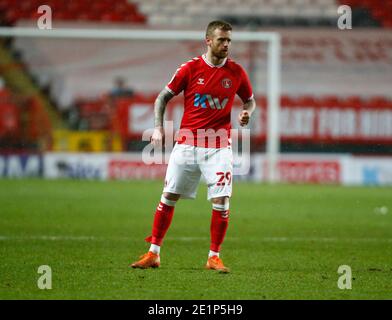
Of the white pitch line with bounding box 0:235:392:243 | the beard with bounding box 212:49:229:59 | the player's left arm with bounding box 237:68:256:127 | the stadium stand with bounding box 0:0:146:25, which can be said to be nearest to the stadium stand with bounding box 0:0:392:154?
the stadium stand with bounding box 0:0:146:25

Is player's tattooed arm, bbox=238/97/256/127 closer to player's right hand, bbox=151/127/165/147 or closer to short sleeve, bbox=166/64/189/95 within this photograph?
short sleeve, bbox=166/64/189/95

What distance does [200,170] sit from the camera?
7.66 metres

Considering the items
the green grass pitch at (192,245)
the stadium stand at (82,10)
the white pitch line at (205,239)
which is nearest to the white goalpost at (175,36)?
the green grass pitch at (192,245)

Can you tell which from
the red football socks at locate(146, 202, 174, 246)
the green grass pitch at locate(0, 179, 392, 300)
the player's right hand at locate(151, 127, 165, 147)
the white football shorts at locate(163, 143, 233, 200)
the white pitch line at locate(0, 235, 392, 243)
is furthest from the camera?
the white pitch line at locate(0, 235, 392, 243)

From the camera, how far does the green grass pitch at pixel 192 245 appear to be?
638 cm

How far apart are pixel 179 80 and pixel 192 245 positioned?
2.35m

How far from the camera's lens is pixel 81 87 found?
22469 mm

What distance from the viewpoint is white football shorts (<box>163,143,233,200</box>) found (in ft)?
24.7

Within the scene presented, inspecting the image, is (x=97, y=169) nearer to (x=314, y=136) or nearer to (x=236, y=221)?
(x=314, y=136)

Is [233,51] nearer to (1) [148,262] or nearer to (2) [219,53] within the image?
(2) [219,53]

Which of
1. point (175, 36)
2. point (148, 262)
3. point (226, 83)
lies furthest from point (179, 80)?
point (175, 36)

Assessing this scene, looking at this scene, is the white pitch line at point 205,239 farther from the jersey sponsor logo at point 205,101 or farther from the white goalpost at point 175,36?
the white goalpost at point 175,36

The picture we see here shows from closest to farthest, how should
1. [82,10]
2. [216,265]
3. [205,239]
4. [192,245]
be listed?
[216,265] < [192,245] < [205,239] < [82,10]

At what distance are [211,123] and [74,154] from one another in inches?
508
